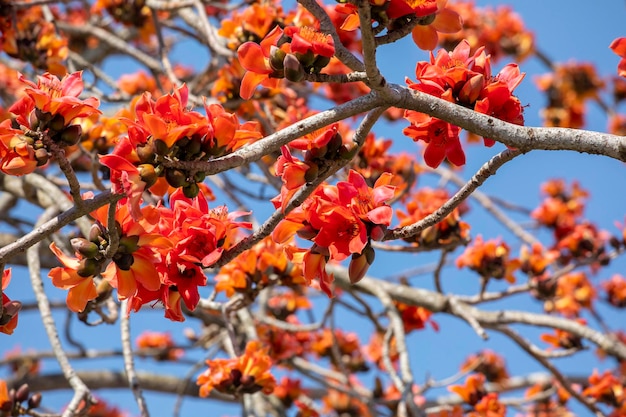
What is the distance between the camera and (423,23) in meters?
1.50

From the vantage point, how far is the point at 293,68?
4.67 ft

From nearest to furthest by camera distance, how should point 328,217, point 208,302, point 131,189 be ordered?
point 131,189 → point 328,217 → point 208,302

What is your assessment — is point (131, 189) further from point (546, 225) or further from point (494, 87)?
point (546, 225)

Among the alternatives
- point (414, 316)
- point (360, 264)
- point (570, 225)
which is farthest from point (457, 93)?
point (570, 225)

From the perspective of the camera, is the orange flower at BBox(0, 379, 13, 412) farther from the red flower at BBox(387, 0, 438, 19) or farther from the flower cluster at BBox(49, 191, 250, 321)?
the red flower at BBox(387, 0, 438, 19)

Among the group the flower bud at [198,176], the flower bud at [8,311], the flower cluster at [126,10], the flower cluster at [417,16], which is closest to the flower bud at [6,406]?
the flower bud at [8,311]

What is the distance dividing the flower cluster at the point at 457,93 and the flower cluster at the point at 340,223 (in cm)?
19

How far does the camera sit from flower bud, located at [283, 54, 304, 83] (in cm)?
142

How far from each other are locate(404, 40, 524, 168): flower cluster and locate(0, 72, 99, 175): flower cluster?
68cm

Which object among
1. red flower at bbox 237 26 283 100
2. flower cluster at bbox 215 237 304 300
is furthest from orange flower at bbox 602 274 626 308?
red flower at bbox 237 26 283 100

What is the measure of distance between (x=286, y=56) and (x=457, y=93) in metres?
0.40

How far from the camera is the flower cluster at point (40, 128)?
1.41 meters

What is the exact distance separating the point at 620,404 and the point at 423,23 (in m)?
2.38

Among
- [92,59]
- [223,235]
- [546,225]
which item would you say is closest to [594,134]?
[223,235]
